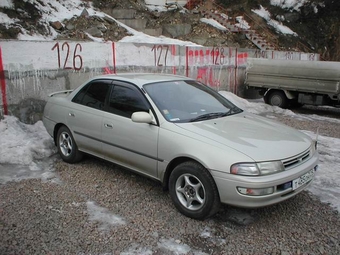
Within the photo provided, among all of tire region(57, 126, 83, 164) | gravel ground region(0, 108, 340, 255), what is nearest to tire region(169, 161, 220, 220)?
gravel ground region(0, 108, 340, 255)

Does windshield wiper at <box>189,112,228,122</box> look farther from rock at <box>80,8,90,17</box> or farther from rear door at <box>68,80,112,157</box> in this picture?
rock at <box>80,8,90,17</box>

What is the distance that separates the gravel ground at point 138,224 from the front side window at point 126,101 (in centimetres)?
106

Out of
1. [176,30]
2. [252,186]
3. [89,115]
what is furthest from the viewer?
[176,30]

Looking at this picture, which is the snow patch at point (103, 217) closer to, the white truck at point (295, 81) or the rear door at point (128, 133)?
the rear door at point (128, 133)

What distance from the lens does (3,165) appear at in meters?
5.14

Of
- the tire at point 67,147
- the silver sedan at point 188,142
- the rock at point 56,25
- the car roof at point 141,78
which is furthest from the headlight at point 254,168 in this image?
the rock at point 56,25

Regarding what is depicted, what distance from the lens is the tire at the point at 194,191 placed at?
3.38 m

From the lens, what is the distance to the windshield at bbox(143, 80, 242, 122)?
160 inches

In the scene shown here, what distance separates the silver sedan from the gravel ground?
1.10 ft

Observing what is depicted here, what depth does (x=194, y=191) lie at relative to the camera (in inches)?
140

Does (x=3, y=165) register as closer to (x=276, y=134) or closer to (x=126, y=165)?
(x=126, y=165)

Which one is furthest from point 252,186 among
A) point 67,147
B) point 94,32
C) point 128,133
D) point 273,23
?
point 273,23

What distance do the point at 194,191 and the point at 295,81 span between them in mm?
8888

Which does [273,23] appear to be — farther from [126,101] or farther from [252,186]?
[252,186]
